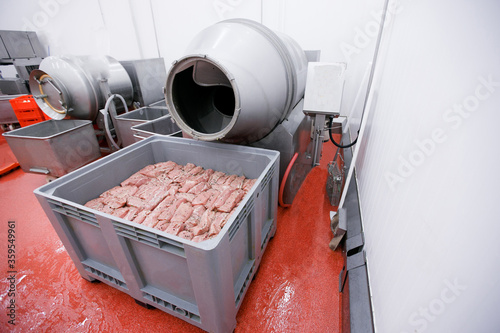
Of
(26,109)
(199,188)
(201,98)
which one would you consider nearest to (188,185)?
(199,188)

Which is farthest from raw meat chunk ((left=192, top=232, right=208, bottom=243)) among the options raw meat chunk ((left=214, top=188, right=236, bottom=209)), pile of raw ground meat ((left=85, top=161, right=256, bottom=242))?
raw meat chunk ((left=214, top=188, right=236, bottom=209))

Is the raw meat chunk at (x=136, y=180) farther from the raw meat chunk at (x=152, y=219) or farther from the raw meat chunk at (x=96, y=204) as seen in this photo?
the raw meat chunk at (x=152, y=219)

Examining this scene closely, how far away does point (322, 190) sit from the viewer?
2217 mm

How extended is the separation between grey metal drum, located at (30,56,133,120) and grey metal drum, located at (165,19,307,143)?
5.80ft

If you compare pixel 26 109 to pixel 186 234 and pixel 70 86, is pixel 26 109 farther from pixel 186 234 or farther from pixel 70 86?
pixel 186 234

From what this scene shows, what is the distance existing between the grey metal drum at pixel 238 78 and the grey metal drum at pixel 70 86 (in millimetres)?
1768

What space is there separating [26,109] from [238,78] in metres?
3.63

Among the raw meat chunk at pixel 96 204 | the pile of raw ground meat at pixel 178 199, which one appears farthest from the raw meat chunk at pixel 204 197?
the raw meat chunk at pixel 96 204

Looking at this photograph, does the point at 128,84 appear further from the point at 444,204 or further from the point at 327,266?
the point at 444,204

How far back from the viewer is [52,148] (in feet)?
7.16

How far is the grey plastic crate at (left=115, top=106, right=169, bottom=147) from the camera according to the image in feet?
8.44

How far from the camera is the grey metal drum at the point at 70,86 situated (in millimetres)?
2527

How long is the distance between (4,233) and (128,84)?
2193 mm

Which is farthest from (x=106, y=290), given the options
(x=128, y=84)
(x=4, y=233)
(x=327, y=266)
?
(x=128, y=84)
